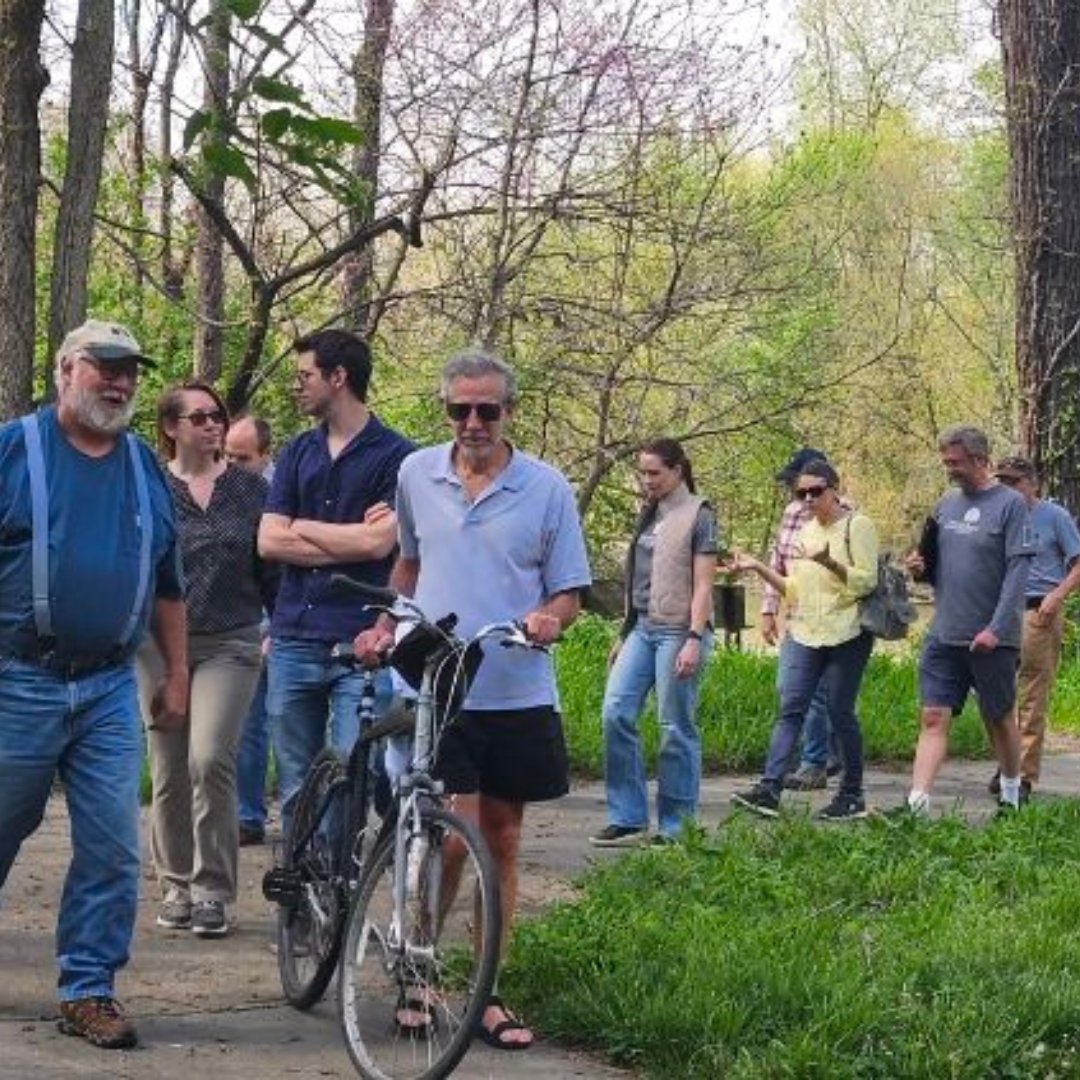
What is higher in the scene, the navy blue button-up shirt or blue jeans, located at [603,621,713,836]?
the navy blue button-up shirt

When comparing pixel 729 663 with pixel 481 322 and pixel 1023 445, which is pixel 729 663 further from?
pixel 1023 445

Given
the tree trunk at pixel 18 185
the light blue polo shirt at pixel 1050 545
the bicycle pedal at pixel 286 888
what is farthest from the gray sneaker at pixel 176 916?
the light blue polo shirt at pixel 1050 545

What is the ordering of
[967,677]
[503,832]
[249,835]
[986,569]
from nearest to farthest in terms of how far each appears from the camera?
1. [503,832]
2. [249,835]
3. [986,569]
4. [967,677]

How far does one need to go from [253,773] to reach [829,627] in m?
3.11

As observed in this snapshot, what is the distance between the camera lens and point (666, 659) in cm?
1082

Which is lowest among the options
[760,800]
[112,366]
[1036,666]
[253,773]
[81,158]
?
[760,800]

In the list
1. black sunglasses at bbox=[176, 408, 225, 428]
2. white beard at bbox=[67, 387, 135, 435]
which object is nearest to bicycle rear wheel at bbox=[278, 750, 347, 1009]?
white beard at bbox=[67, 387, 135, 435]

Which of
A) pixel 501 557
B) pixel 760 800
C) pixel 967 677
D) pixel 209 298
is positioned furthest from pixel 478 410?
pixel 209 298

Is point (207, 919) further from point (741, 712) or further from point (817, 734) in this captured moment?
point (741, 712)

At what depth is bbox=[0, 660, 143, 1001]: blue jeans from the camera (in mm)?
6578

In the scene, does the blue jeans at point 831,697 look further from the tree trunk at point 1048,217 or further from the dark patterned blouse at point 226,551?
the tree trunk at point 1048,217

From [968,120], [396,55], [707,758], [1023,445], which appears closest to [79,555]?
[707,758]

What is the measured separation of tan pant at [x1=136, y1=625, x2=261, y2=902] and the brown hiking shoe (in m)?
1.49

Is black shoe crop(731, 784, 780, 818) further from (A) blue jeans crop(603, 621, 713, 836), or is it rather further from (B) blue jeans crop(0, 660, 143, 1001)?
(B) blue jeans crop(0, 660, 143, 1001)
